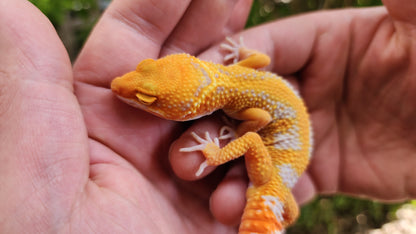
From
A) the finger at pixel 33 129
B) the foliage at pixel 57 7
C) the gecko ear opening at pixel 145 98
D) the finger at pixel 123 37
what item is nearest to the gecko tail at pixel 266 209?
the gecko ear opening at pixel 145 98

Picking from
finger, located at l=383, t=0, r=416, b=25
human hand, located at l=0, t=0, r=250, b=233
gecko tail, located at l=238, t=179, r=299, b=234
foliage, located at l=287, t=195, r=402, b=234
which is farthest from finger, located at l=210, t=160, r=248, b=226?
foliage, located at l=287, t=195, r=402, b=234

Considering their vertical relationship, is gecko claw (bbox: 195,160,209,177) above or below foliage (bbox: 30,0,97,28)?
below

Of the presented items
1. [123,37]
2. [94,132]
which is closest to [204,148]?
[94,132]

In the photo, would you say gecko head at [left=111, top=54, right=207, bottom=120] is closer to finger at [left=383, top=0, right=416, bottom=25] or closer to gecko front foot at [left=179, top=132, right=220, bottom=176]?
gecko front foot at [left=179, top=132, right=220, bottom=176]

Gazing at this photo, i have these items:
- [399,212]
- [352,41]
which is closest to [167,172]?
[352,41]

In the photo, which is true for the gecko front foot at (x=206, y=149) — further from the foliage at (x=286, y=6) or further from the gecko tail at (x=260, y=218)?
the foliage at (x=286, y=6)

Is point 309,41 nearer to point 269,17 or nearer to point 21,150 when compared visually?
point 269,17

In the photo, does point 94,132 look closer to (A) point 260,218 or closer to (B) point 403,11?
(A) point 260,218
